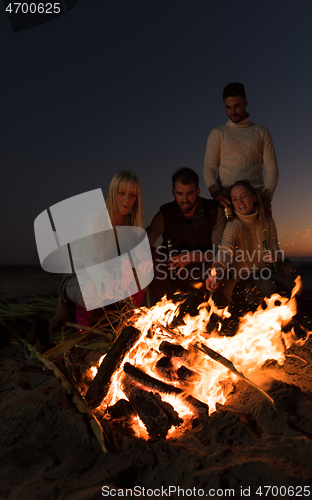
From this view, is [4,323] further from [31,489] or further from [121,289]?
[31,489]

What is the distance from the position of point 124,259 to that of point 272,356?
1.68 m

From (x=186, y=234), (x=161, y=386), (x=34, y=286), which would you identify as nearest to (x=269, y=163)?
(x=186, y=234)

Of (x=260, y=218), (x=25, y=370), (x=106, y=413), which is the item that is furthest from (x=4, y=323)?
(x=260, y=218)

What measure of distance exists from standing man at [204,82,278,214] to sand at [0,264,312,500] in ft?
7.65

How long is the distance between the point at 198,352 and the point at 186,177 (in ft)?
6.82

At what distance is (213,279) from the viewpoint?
360 centimetres

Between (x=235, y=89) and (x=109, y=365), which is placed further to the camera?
(x=235, y=89)

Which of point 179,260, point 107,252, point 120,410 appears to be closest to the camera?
point 120,410

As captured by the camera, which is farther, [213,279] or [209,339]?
[213,279]

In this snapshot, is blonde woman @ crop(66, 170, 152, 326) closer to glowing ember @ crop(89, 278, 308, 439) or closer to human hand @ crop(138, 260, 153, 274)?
human hand @ crop(138, 260, 153, 274)

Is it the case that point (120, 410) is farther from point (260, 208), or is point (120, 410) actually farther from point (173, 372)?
point (260, 208)

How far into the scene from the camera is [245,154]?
3891 mm

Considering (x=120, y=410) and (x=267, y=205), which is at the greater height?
(x=267, y=205)

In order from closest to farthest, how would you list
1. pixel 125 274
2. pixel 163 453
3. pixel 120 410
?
1. pixel 163 453
2. pixel 120 410
3. pixel 125 274
